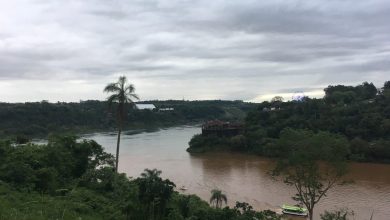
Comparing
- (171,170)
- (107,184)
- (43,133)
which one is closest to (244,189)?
(171,170)

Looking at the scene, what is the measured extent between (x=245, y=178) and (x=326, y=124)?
2241cm

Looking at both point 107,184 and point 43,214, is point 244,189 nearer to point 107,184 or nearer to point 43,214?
point 107,184

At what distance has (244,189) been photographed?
120ft

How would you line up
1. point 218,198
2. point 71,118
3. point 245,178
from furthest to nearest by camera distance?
point 71,118 < point 245,178 < point 218,198

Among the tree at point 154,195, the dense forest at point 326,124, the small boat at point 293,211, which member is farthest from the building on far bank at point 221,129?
the tree at point 154,195

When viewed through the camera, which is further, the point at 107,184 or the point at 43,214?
the point at 107,184

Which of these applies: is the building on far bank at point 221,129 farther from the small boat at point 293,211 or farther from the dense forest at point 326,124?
the small boat at point 293,211

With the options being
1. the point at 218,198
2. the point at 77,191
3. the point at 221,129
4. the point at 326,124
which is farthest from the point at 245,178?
the point at 77,191

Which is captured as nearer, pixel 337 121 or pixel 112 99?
pixel 112 99

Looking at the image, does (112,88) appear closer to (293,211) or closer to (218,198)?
(218,198)

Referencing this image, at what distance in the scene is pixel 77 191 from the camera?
14.6 meters

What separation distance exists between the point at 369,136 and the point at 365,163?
694cm

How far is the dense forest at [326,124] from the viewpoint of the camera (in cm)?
5189

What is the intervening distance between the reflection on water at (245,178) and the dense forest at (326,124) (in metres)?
2.47
